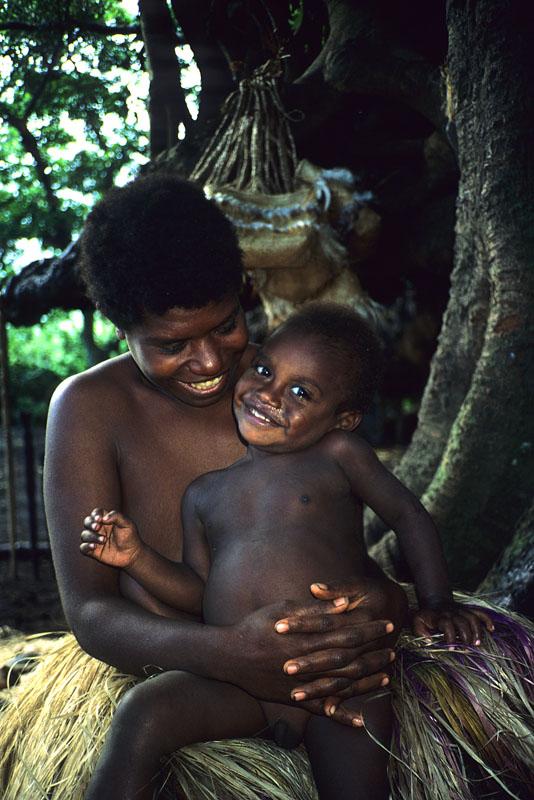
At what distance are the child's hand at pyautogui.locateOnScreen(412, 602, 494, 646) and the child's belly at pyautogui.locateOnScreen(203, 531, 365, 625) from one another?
20 centimetres

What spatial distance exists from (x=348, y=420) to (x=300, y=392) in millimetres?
205

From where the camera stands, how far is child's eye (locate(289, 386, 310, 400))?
6.69ft

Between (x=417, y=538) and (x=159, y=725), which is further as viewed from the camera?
(x=417, y=538)

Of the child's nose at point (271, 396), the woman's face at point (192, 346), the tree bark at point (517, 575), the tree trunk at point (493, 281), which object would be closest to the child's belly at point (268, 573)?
the child's nose at point (271, 396)

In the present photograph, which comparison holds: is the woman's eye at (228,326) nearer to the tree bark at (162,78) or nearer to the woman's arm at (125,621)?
the woman's arm at (125,621)

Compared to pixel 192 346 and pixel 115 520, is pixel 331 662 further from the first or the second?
pixel 192 346

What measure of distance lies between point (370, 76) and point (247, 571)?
2497 mm

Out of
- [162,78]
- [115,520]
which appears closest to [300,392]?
[115,520]

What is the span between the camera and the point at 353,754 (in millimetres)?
1733

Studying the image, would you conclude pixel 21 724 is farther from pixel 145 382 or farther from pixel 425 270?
pixel 425 270

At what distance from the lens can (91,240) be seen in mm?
2051

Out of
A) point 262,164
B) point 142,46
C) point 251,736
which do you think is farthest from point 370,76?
point 251,736

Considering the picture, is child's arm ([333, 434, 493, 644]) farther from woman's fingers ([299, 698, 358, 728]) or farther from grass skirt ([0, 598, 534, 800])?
woman's fingers ([299, 698, 358, 728])

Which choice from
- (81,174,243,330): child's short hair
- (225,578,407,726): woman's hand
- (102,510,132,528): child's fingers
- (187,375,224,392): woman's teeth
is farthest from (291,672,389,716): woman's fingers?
(81,174,243,330): child's short hair
